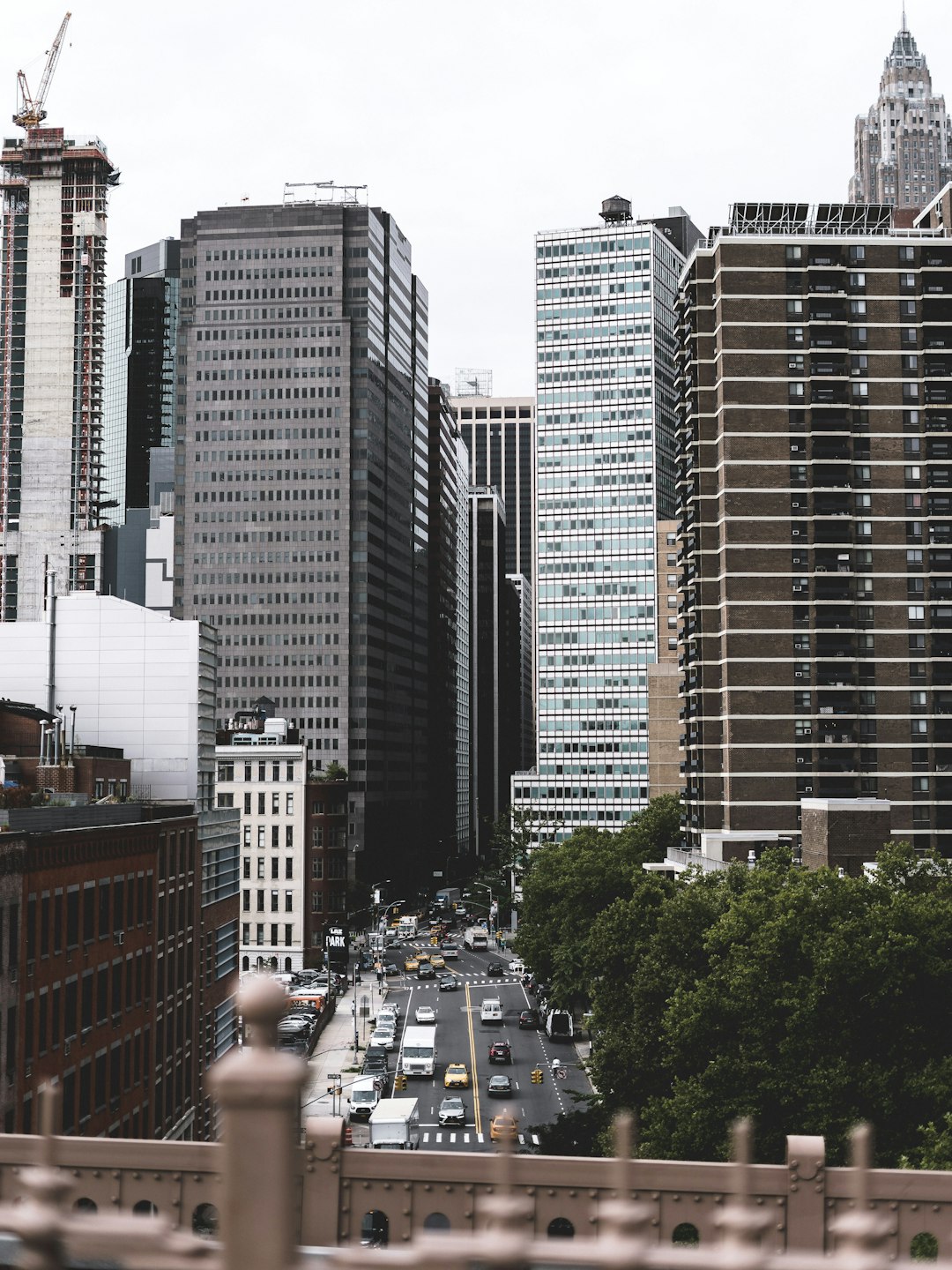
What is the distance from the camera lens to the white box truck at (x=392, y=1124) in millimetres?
59625

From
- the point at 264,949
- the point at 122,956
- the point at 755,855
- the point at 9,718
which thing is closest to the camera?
the point at 122,956

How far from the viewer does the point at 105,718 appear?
231 feet

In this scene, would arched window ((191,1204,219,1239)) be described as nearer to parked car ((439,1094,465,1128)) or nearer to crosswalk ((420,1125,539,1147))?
crosswalk ((420,1125,539,1147))

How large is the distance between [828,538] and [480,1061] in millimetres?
46012

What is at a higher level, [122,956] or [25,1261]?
[25,1261]

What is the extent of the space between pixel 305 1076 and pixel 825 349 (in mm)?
105921

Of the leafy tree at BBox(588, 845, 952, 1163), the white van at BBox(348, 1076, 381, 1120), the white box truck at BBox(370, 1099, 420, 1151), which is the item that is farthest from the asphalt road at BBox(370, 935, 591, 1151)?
the leafy tree at BBox(588, 845, 952, 1163)

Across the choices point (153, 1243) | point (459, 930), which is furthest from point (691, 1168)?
point (459, 930)

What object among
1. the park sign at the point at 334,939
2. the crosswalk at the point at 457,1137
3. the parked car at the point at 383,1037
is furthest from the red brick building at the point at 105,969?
the park sign at the point at 334,939

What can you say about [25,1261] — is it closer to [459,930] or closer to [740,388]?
[740,388]

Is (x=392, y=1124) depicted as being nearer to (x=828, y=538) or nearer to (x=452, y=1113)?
(x=452, y=1113)

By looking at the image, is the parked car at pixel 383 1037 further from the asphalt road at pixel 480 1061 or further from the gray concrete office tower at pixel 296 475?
the gray concrete office tower at pixel 296 475

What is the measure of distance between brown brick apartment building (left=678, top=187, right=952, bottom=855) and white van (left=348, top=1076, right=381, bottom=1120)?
1416 inches

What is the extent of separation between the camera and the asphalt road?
7050 cm
